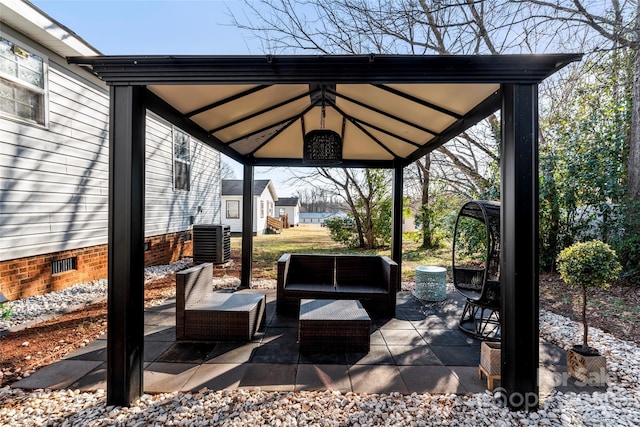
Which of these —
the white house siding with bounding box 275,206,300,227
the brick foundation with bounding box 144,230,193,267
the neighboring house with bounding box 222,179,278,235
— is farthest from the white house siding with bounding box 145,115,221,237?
the white house siding with bounding box 275,206,300,227

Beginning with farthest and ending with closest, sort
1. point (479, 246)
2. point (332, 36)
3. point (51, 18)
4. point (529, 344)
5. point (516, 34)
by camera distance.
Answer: point (332, 36) → point (479, 246) → point (516, 34) → point (51, 18) → point (529, 344)

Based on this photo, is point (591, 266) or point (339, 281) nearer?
point (591, 266)

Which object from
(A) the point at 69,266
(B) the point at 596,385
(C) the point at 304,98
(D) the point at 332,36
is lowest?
(B) the point at 596,385

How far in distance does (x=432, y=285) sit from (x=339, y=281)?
170 centimetres

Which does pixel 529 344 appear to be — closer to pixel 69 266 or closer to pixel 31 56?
pixel 69 266

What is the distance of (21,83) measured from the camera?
4.48 metres

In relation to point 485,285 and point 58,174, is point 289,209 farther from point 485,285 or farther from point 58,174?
point 485,285

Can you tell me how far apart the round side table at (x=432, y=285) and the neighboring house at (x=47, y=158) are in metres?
6.37

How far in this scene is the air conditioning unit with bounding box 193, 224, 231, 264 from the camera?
27.9ft

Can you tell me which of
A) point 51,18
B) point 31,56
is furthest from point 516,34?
point 31,56

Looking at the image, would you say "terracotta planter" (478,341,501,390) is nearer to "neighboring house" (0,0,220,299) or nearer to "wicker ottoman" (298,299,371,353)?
"wicker ottoman" (298,299,371,353)

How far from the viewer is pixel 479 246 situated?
781cm

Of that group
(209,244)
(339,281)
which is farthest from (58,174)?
(339,281)

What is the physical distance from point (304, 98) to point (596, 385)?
4155mm
